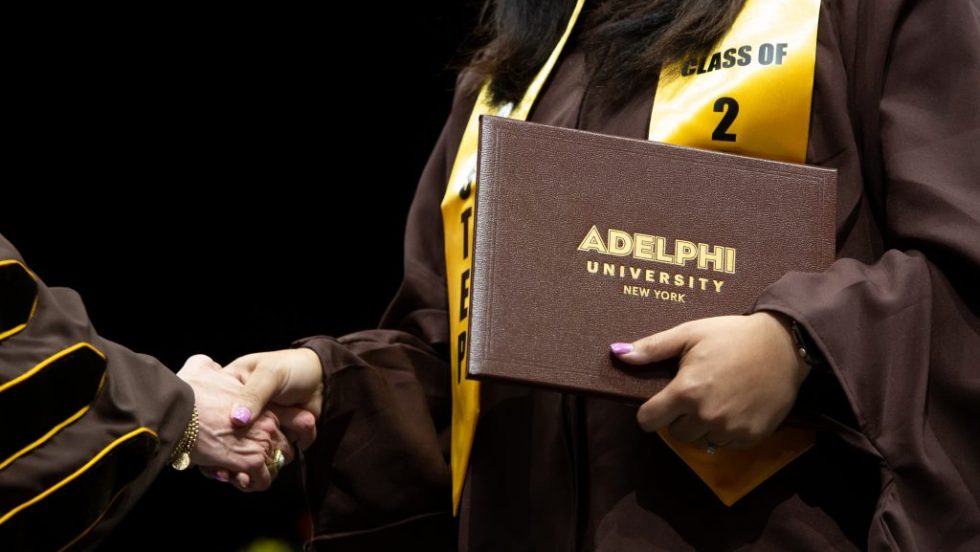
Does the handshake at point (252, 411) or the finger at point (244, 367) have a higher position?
the finger at point (244, 367)

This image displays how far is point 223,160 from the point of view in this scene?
9.30ft

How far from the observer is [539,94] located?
162 cm

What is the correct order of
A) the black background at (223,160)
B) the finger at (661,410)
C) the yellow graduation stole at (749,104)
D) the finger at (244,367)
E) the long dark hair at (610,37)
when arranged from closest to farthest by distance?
the finger at (661,410) < the yellow graduation stole at (749,104) < the long dark hair at (610,37) < the finger at (244,367) < the black background at (223,160)

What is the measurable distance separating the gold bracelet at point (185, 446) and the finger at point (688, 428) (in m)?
0.55

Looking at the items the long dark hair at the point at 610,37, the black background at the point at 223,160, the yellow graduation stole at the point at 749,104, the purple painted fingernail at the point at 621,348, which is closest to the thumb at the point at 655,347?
the purple painted fingernail at the point at 621,348

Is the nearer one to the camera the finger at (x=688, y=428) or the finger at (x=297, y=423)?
the finger at (x=688, y=428)

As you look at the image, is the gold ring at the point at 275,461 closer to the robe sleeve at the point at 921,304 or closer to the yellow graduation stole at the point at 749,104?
the yellow graduation stole at the point at 749,104

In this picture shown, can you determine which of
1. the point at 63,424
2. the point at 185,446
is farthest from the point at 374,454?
the point at 63,424

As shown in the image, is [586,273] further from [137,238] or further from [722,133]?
[137,238]

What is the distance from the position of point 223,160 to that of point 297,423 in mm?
1400

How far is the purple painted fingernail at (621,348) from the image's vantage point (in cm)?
122

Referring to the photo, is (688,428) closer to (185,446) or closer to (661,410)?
(661,410)

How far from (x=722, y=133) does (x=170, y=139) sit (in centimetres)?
167

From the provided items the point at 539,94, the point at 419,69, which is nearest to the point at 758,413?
the point at 539,94
